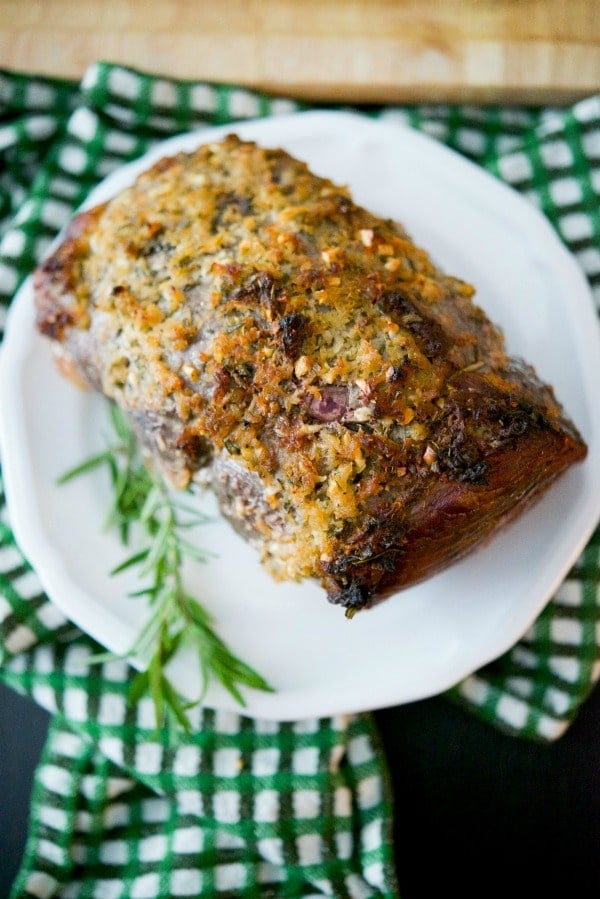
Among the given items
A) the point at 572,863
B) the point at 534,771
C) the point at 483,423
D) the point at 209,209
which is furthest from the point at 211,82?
the point at 572,863

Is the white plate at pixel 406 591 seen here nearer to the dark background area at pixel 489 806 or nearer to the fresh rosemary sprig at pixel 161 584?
the fresh rosemary sprig at pixel 161 584

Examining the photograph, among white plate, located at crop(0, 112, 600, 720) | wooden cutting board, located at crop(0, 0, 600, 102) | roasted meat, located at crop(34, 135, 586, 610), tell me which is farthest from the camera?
wooden cutting board, located at crop(0, 0, 600, 102)

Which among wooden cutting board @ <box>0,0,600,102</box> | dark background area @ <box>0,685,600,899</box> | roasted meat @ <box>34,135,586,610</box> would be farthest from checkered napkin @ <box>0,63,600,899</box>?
roasted meat @ <box>34,135,586,610</box>

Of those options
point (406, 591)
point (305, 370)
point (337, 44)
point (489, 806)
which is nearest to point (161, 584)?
point (406, 591)

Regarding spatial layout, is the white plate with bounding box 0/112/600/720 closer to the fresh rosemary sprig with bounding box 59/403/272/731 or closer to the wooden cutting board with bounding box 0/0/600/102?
the fresh rosemary sprig with bounding box 59/403/272/731

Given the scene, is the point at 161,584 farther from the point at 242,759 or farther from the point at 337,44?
the point at 337,44

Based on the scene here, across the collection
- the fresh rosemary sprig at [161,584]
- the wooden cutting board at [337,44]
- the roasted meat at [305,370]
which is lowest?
the fresh rosemary sprig at [161,584]

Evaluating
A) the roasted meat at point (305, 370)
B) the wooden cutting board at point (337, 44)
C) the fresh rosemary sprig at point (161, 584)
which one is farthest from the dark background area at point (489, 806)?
the wooden cutting board at point (337, 44)
